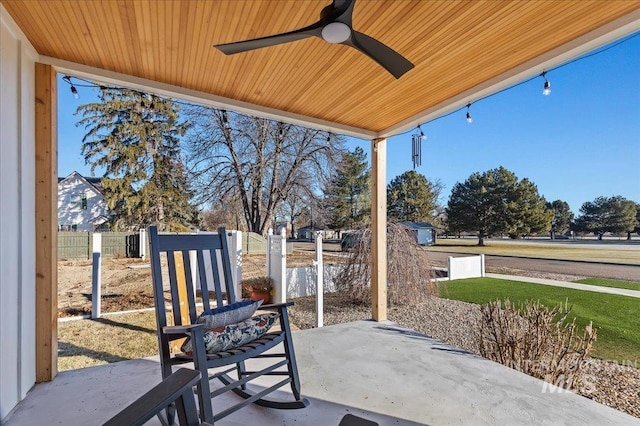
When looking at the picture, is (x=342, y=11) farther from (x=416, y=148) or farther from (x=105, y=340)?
(x=105, y=340)

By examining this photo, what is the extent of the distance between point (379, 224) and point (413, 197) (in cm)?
802

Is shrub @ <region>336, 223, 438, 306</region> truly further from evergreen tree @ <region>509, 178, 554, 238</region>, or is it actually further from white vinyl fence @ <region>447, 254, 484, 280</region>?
evergreen tree @ <region>509, 178, 554, 238</region>

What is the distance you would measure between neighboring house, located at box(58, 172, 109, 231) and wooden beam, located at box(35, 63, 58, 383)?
10338 millimetres

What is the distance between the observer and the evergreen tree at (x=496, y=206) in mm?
5438

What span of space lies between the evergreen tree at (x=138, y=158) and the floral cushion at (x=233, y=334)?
8.83 m

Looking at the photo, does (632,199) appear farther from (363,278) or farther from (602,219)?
(363,278)

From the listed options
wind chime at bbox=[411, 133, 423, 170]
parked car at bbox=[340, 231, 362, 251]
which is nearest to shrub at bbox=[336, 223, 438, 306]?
parked car at bbox=[340, 231, 362, 251]

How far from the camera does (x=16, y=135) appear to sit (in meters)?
1.94

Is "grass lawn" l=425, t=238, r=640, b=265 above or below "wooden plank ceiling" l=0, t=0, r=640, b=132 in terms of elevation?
below

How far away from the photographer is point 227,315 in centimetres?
179

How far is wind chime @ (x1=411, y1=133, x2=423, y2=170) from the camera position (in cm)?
341

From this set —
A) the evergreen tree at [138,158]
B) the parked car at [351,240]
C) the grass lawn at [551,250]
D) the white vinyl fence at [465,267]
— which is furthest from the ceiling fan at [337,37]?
the evergreen tree at [138,158]

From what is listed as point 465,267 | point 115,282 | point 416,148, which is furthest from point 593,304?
point 115,282

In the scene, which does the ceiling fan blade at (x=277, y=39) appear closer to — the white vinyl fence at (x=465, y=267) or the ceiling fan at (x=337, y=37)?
the ceiling fan at (x=337, y=37)
